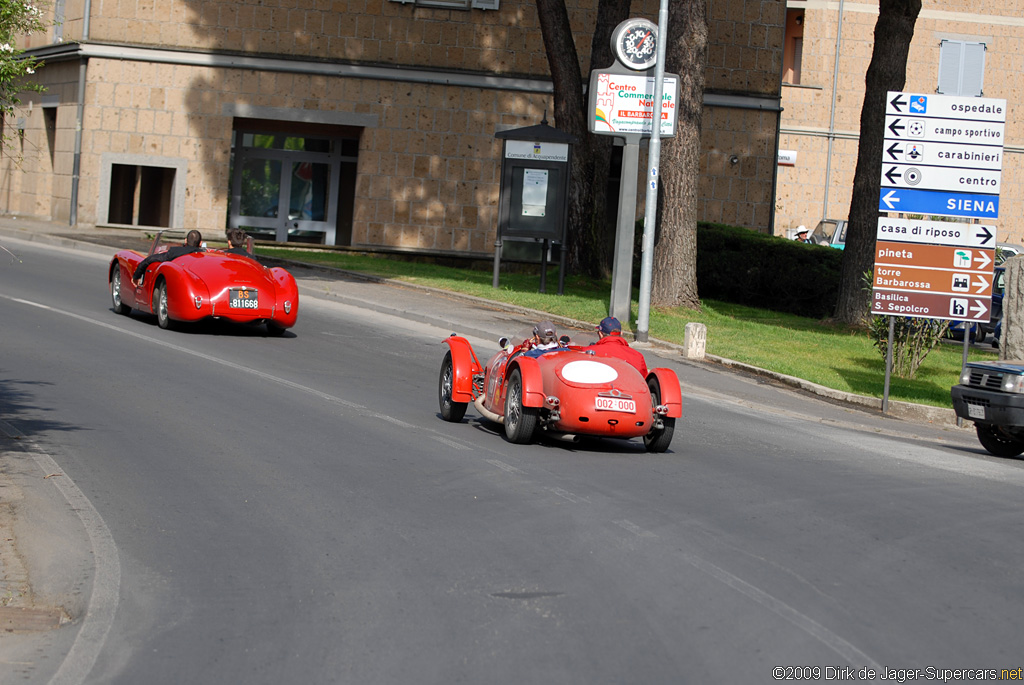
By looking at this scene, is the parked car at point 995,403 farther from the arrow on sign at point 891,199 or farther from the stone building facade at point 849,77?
the stone building facade at point 849,77

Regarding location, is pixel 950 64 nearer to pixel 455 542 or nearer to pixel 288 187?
pixel 288 187

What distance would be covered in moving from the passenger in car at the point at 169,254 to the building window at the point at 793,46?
104ft

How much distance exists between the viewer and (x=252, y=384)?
44.7 ft

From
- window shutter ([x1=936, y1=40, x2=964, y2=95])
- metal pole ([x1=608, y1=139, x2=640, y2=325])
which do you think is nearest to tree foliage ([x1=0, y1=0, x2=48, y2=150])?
metal pole ([x1=608, y1=139, x2=640, y2=325])

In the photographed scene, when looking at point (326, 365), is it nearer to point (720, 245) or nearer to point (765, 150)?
point (720, 245)

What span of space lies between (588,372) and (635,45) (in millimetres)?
11892

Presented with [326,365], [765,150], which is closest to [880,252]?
[326,365]

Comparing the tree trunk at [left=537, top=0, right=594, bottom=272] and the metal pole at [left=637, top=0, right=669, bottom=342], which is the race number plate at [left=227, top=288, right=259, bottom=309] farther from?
the tree trunk at [left=537, top=0, right=594, bottom=272]

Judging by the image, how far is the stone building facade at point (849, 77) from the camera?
4369 centimetres

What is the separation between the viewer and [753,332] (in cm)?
2273

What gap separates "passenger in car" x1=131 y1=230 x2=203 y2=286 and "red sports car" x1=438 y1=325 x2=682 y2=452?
7220 millimetres

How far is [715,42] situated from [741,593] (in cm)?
2895

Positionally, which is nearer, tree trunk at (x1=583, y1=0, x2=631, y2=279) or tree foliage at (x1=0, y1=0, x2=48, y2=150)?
tree foliage at (x1=0, y1=0, x2=48, y2=150)

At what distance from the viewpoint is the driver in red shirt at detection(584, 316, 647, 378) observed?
11.8 meters
